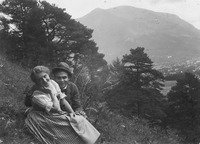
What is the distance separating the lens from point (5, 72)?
343 inches

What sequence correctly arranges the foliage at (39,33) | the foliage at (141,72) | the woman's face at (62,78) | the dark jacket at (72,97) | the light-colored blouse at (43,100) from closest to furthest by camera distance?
the light-colored blouse at (43,100) < the woman's face at (62,78) < the dark jacket at (72,97) < the foliage at (39,33) < the foliage at (141,72)

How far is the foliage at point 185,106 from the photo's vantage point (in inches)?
1134

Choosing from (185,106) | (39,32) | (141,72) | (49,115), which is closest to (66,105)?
(49,115)

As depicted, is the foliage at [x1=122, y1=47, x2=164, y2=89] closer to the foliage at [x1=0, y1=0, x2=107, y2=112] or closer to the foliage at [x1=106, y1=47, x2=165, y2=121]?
the foliage at [x1=106, y1=47, x2=165, y2=121]

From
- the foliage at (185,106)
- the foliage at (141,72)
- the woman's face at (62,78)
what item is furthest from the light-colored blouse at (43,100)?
the foliage at (185,106)

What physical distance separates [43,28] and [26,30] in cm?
138

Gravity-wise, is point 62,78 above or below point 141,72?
above

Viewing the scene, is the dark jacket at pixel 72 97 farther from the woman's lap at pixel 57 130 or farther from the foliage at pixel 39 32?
the foliage at pixel 39 32

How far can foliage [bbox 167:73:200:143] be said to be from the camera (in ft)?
94.5

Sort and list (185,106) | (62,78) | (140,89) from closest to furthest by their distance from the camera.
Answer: (62,78)
(140,89)
(185,106)

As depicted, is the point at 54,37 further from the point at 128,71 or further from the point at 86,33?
the point at 128,71

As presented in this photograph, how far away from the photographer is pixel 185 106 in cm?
3002

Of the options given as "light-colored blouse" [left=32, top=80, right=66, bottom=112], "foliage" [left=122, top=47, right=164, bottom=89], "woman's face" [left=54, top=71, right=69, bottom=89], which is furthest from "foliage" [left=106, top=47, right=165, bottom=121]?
"light-colored blouse" [left=32, top=80, right=66, bottom=112]

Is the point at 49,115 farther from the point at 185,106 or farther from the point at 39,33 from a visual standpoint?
the point at 185,106
